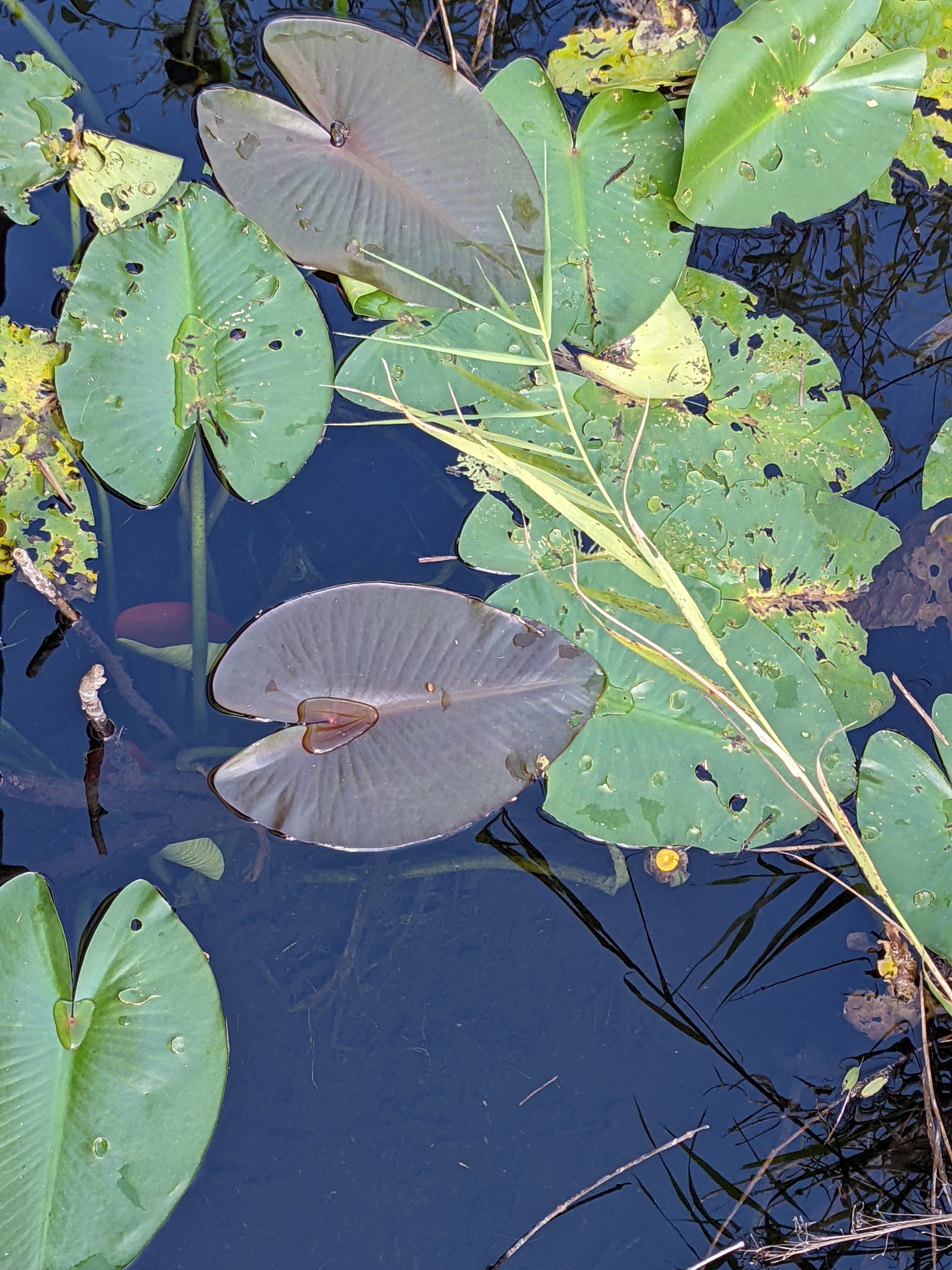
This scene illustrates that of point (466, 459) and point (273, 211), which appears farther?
point (466, 459)

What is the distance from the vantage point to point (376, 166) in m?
1.83

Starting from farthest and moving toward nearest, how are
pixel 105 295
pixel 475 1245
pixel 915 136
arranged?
pixel 915 136, pixel 475 1245, pixel 105 295

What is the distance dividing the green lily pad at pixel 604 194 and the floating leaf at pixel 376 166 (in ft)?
0.25

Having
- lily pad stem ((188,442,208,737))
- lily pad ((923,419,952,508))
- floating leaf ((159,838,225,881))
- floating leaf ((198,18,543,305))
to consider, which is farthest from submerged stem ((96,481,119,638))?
lily pad ((923,419,952,508))

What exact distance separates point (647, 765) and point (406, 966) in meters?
0.72

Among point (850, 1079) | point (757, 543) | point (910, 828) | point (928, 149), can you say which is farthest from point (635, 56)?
point (850, 1079)

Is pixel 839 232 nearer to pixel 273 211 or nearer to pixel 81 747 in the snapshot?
pixel 273 211

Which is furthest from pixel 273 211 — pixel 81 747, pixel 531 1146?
pixel 531 1146

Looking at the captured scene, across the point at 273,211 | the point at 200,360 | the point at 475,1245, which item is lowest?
the point at 475,1245

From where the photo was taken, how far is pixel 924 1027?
6.42 feet

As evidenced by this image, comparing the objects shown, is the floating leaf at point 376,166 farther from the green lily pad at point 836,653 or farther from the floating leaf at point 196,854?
the floating leaf at point 196,854

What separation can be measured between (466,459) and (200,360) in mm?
612

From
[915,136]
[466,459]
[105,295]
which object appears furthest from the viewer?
[915,136]

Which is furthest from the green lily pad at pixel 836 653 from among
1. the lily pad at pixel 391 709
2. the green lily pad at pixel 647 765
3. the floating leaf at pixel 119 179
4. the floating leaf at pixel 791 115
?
the floating leaf at pixel 119 179
